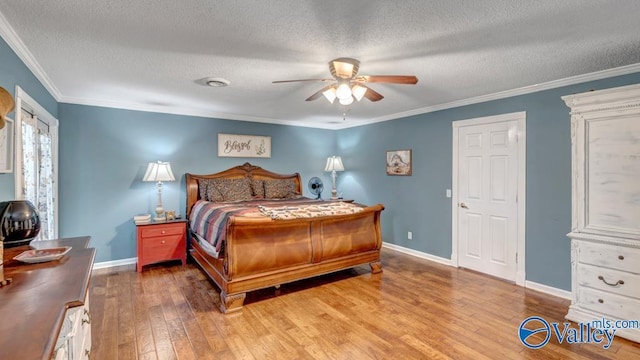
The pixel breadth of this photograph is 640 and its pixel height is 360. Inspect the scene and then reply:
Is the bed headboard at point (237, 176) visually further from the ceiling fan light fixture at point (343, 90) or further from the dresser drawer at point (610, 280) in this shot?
the dresser drawer at point (610, 280)

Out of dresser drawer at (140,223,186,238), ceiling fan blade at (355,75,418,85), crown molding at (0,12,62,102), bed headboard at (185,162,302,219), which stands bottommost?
dresser drawer at (140,223,186,238)

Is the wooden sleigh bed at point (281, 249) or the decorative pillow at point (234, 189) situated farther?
the decorative pillow at point (234, 189)

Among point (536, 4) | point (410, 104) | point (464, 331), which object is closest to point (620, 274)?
point (464, 331)

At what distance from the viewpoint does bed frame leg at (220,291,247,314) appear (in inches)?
114

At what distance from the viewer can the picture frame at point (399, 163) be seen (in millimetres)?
4895

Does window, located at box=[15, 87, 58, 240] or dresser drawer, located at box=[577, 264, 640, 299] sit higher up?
window, located at box=[15, 87, 58, 240]

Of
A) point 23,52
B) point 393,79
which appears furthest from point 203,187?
point 393,79

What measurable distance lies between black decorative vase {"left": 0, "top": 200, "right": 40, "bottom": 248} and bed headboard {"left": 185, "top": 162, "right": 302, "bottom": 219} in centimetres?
280

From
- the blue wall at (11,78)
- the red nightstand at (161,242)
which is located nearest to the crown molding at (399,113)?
the blue wall at (11,78)

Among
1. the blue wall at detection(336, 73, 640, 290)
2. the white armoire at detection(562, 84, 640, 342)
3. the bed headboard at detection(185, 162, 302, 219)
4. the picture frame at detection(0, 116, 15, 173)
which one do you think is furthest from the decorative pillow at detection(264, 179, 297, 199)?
the white armoire at detection(562, 84, 640, 342)

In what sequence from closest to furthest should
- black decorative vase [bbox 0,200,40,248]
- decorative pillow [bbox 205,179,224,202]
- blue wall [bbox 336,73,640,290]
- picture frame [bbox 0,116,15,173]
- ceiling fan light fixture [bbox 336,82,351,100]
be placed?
black decorative vase [bbox 0,200,40,248], picture frame [bbox 0,116,15,173], ceiling fan light fixture [bbox 336,82,351,100], blue wall [bbox 336,73,640,290], decorative pillow [bbox 205,179,224,202]

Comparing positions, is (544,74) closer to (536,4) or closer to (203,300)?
(536,4)

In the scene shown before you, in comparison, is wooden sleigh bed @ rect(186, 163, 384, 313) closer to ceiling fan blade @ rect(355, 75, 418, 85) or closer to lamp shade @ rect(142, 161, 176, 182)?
lamp shade @ rect(142, 161, 176, 182)

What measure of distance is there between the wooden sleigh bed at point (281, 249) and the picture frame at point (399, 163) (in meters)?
1.27
